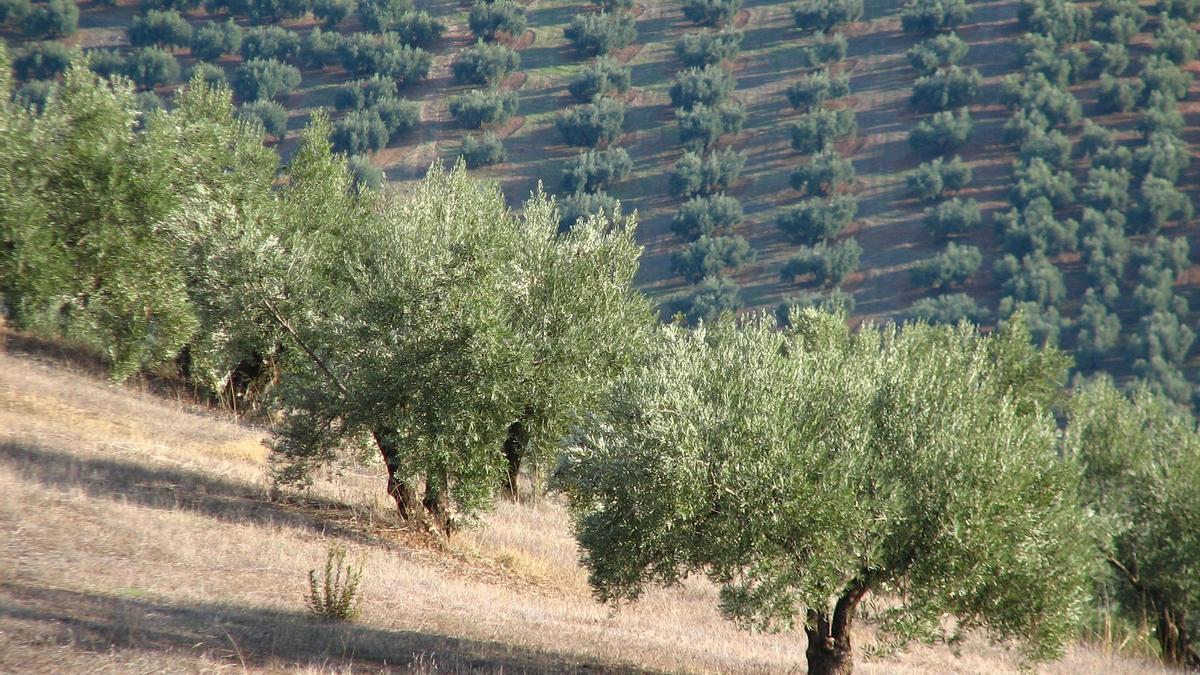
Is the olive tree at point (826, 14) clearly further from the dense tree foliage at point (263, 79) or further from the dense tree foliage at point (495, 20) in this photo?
the dense tree foliage at point (263, 79)

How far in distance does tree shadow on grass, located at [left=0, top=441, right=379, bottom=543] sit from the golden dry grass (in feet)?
0.22

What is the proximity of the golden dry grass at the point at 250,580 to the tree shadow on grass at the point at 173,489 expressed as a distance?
0.07m

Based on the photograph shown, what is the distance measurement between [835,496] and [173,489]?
13582 mm

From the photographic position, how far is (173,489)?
20.1 m

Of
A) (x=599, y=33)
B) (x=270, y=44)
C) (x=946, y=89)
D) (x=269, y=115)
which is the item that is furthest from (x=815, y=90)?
(x=270, y=44)

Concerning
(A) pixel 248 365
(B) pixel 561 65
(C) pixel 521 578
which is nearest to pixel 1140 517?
(C) pixel 521 578

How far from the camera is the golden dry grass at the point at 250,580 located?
11852 mm

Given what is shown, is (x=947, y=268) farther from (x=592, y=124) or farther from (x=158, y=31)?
(x=158, y=31)

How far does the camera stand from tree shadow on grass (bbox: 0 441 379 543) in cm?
1855

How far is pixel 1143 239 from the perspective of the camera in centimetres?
9088

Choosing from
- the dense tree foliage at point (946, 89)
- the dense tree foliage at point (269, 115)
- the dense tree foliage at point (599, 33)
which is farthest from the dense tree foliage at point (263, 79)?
the dense tree foliage at point (946, 89)

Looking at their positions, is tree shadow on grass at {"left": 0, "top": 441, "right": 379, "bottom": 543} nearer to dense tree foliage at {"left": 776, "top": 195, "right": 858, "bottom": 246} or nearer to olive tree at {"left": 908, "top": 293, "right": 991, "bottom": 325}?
olive tree at {"left": 908, "top": 293, "right": 991, "bottom": 325}

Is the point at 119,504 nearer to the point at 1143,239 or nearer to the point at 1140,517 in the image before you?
the point at 1140,517

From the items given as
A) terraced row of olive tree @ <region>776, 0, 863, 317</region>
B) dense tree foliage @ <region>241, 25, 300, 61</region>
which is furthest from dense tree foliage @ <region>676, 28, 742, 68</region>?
dense tree foliage @ <region>241, 25, 300, 61</region>
